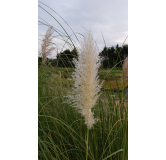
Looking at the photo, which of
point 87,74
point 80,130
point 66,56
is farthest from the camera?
point 66,56

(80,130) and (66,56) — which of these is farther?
(66,56)

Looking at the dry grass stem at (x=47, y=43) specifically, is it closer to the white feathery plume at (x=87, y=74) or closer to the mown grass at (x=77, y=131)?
the mown grass at (x=77, y=131)

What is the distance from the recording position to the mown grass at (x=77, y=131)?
819 millimetres

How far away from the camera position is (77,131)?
3.32 ft

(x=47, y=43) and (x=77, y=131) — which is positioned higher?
(x=47, y=43)

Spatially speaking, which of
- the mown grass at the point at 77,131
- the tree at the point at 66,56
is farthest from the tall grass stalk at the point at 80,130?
the tree at the point at 66,56

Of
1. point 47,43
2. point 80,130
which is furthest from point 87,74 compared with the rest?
point 47,43

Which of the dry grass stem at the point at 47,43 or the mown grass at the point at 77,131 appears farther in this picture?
the dry grass stem at the point at 47,43

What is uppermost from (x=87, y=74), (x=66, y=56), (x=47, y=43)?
(x=47, y=43)

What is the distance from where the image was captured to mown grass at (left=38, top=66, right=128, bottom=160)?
2.69ft

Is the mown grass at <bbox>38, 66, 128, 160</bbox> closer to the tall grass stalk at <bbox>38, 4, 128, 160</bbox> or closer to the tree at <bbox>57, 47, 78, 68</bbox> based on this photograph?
the tall grass stalk at <bbox>38, 4, 128, 160</bbox>

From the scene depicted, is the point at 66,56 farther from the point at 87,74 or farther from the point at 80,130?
the point at 87,74
